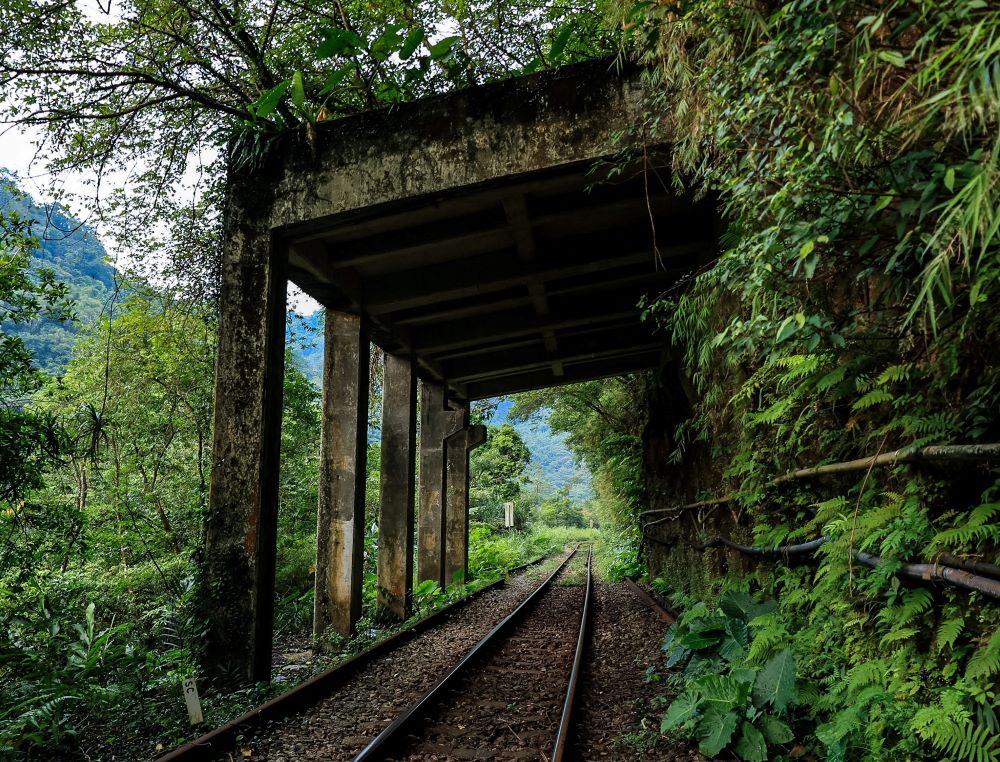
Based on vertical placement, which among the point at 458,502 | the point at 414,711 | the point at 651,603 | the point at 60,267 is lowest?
the point at 651,603

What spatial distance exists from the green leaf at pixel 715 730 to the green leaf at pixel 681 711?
3.7 inches

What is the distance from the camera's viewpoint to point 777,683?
3709 mm

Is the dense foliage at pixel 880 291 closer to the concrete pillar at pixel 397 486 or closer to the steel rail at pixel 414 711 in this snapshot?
the steel rail at pixel 414 711

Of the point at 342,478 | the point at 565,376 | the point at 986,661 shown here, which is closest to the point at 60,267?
the point at 565,376

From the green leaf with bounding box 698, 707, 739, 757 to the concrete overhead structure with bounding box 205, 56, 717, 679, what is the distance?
380 centimetres

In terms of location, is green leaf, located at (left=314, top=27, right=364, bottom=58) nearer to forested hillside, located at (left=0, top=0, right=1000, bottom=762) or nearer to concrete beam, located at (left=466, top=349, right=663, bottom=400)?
forested hillside, located at (left=0, top=0, right=1000, bottom=762)

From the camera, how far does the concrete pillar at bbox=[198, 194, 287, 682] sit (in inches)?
239

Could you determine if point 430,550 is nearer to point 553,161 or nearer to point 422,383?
point 422,383

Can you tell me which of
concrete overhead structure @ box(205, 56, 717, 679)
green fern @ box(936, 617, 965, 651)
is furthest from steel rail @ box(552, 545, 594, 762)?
concrete overhead structure @ box(205, 56, 717, 679)

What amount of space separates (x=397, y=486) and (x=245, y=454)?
5.52m

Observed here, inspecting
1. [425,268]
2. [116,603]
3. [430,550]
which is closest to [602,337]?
[425,268]

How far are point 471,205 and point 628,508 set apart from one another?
40.3 feet

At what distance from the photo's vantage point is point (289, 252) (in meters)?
7.43

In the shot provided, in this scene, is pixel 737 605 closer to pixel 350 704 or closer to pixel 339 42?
pixel 350 704
